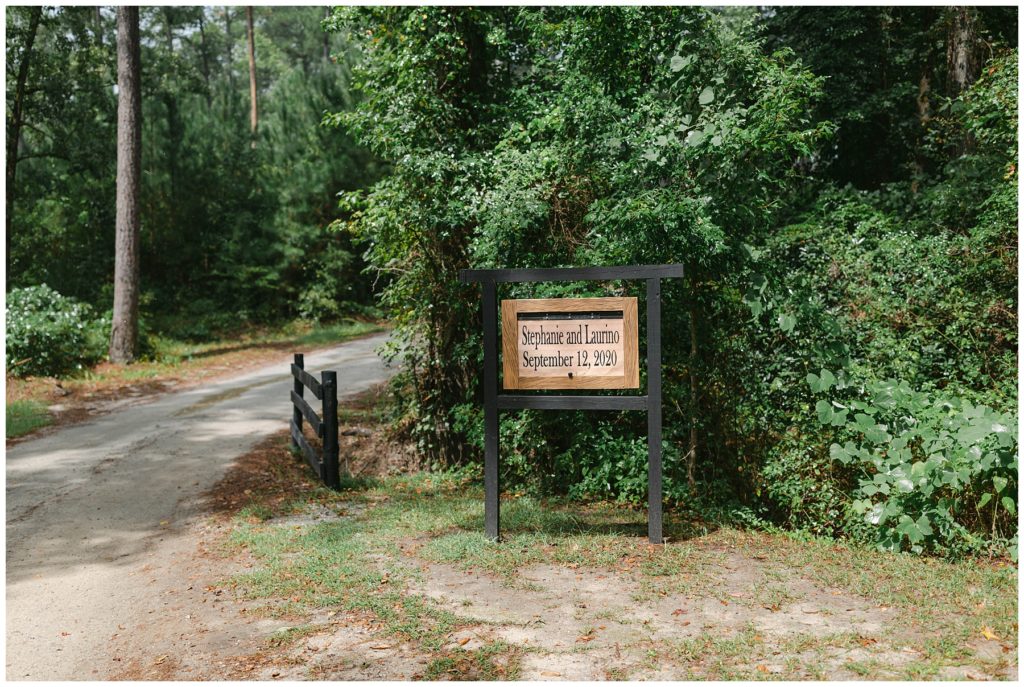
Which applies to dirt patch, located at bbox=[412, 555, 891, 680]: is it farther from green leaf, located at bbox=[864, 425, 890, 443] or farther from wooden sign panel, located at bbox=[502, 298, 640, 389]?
green leaf, located at bbox=[864, 425, 890, 443]

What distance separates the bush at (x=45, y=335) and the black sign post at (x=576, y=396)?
1285cm

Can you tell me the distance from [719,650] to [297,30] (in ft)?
164

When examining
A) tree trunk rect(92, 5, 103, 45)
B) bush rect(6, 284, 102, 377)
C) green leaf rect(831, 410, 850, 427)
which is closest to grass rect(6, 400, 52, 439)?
bush rect(6, 284, 102, 377)

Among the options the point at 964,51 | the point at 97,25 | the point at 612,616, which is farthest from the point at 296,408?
the point at 97,25

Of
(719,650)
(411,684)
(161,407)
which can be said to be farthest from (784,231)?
(161,407)

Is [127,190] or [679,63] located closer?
[679,63]

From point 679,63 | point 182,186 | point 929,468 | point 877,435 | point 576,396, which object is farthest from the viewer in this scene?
point 182,186

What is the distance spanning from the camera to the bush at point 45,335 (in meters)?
15.9

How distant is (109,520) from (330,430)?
7.25 feet

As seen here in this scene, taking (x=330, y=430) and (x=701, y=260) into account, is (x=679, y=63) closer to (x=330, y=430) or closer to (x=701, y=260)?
(x=701, y=260)

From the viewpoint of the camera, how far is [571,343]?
252 inches

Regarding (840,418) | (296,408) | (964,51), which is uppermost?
(964,51)

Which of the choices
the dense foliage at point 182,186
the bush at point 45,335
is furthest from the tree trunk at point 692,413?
the dense foliage at point 182,186

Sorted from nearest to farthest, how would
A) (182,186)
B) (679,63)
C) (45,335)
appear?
(679,63)
(45,335)
(182,186)
